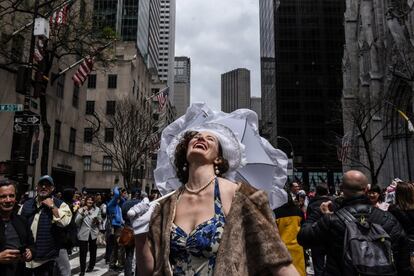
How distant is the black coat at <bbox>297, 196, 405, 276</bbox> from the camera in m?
3.90

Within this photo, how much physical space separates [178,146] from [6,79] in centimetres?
2206

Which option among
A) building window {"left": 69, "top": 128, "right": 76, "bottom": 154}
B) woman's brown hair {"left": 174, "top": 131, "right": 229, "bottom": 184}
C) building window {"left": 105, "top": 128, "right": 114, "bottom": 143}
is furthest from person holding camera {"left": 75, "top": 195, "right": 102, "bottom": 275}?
building window {"left": 105, "top": 128, "right": 114, "bottom": 143}

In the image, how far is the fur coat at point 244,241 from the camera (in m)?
2.10

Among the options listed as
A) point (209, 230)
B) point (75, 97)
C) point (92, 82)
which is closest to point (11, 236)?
point (209, 230)

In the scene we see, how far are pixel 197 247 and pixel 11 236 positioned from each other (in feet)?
11.4

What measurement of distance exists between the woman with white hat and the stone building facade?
98.5ft

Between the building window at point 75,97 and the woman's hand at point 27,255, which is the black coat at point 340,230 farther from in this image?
the building window at point 75,97

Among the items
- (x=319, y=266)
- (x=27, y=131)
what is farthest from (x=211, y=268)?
(x=27, y=131)

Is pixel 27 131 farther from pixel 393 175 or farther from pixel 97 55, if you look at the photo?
pixel 393 175

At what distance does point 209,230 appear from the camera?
220cm

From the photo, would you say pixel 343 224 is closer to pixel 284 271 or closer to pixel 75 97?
pixel 284 271

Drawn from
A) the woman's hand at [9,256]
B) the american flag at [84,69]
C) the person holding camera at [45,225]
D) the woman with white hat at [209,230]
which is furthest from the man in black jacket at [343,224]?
the american flag at [84,69]

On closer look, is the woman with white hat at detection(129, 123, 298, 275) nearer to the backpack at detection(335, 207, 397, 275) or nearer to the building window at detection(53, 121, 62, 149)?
the backpack at detection(335, 207, 397, 275)

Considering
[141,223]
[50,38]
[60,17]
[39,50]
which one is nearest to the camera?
[141,223]
